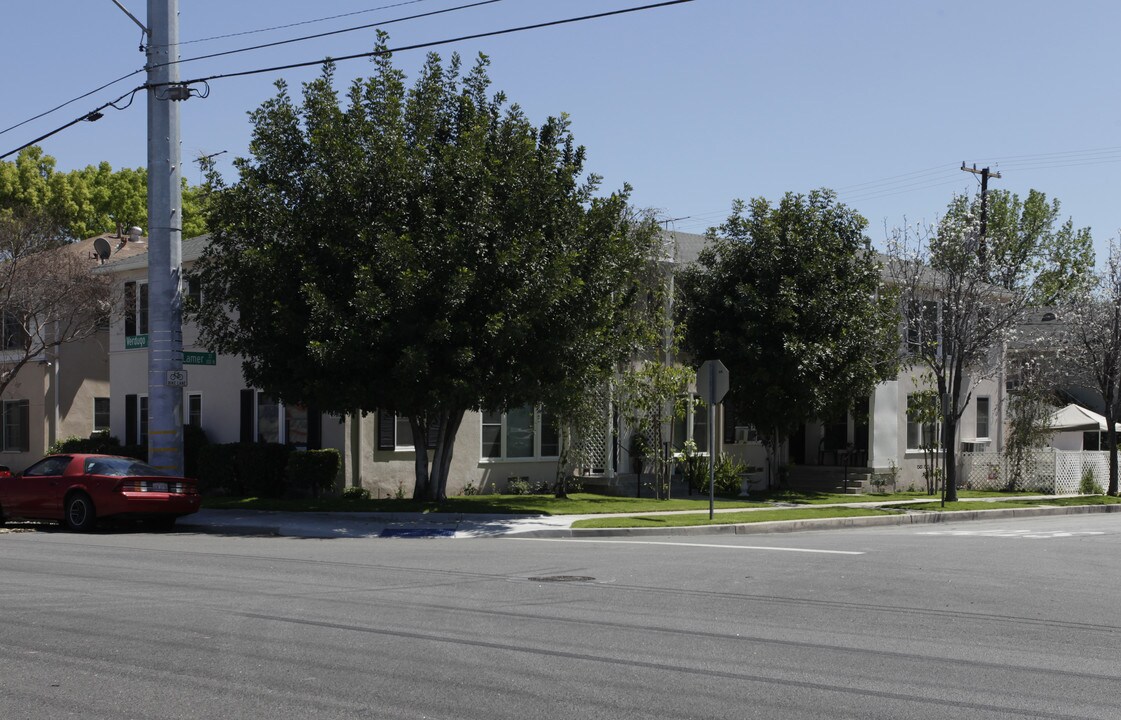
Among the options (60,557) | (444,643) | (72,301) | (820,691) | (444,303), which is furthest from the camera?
(72,301)

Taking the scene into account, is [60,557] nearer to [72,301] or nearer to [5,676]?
[5,676]

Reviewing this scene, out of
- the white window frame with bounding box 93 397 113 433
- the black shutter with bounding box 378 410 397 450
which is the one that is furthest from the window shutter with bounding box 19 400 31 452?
the black shutter with bounding box 378 410 397 450

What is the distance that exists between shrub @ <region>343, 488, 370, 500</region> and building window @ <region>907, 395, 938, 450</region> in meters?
13.6

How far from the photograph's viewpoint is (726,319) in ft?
97.2

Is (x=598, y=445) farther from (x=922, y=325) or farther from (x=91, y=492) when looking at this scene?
(x=91, y=492)

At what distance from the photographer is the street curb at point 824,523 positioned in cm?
2006

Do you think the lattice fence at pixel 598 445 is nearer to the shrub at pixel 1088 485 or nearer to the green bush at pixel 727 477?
the green bush at pixel 727 477

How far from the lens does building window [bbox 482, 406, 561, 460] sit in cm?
2862

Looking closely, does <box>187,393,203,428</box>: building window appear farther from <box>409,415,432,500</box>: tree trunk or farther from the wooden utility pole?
the wooden utility pole

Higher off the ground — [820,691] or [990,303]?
[990,303]

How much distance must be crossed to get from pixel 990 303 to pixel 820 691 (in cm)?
2600

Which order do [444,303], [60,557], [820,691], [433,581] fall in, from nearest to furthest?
[820,691], [433,581], [60,557], [444,303]

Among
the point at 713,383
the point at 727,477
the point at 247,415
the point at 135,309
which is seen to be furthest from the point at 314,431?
the point at 713,383

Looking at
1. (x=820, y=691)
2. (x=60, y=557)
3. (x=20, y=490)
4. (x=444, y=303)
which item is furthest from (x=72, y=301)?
(x=820, y=691)
